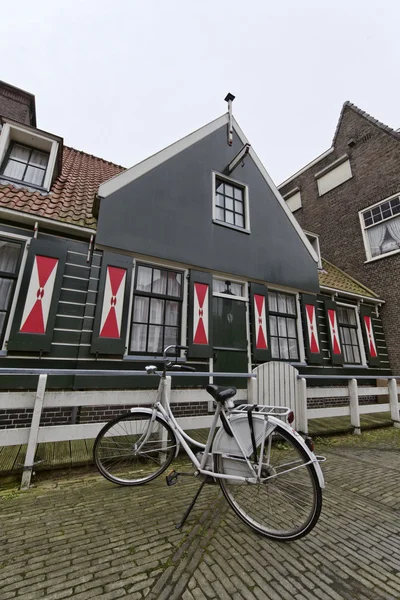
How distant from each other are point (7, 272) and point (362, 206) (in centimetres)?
1266

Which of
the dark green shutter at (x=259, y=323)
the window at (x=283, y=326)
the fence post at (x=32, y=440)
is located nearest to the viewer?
the fence post at (x=32, y=440)

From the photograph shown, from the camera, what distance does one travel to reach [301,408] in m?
4.68

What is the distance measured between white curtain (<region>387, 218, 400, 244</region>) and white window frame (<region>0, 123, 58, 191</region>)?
11453mm

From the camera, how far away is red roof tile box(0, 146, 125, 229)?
5.16 metres

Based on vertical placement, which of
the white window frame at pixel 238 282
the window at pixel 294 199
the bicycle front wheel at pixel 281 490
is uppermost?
the window at pixel 294 199

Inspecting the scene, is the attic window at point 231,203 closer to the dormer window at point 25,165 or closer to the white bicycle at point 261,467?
the dormer window at point 25,165

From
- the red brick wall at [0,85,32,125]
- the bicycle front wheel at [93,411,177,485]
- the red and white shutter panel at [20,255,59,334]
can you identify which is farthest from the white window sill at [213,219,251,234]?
→ the red brick wall at [0,85,32,125]

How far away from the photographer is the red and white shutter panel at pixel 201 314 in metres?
6.07

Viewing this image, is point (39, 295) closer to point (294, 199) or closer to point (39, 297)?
point (39, 297)

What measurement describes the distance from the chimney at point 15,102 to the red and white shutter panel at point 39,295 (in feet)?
29.8

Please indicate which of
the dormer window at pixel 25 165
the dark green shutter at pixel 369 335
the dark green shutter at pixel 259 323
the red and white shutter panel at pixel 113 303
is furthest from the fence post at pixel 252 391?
the dark green shutter at pixel 369 335

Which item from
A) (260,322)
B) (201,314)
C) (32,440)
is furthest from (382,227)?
(32,440)

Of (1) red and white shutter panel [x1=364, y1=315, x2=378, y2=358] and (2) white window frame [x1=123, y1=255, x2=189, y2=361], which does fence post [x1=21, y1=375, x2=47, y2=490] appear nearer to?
(2) white window frame [x1=123, y1=255, x2=189, y2=361]

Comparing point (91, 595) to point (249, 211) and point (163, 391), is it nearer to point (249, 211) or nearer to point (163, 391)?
point (163, 391)
